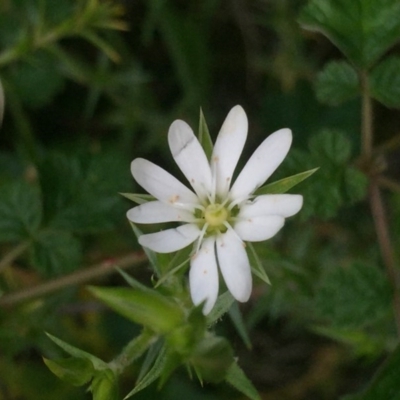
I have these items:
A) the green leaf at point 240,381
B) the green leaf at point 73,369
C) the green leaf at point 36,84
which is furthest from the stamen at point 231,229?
the green leaf at point 36,84

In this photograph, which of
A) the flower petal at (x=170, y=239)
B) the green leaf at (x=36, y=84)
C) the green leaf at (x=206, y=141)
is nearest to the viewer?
the flower petal at (x=170, y=239)

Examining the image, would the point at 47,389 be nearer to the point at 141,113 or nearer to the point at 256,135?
the point at 141,113

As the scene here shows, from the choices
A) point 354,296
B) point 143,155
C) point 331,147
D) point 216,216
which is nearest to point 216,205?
point 216,216

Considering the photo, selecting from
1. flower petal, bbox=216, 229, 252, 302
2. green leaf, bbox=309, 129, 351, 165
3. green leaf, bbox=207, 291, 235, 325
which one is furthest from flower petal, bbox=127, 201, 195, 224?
green leaf, bbox=309, 129, 351, 165

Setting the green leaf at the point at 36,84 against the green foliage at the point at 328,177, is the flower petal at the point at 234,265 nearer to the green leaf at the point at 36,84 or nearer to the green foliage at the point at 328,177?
the green foliage at the point at 328,177

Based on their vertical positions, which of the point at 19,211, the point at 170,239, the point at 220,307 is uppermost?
the point at 19,211

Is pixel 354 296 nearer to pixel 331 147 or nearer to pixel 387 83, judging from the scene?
pixel 331 147
